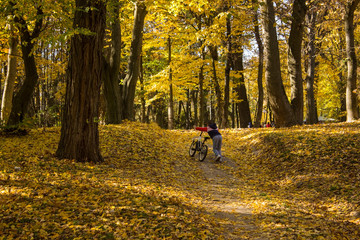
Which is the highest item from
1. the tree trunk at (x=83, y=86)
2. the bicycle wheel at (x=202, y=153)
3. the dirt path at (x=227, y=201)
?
the tree trunk at (x=83, y=86)

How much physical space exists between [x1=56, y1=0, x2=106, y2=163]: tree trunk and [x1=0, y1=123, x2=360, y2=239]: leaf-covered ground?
614 mm

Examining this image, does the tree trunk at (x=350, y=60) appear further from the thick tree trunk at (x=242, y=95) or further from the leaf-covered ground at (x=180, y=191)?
the thick tree trunk at (x=242, y=95)

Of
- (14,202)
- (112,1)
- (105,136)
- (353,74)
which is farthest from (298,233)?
(353,74)

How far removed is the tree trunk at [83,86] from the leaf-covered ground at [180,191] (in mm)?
614

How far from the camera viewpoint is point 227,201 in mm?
7055

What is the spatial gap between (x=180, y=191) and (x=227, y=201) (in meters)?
1.22

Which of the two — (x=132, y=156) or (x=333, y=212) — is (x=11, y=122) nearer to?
(x=132, y=156)

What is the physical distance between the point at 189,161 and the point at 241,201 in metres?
4.73

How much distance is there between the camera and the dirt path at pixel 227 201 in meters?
5.24

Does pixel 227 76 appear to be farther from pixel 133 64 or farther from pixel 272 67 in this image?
pixel 133 64

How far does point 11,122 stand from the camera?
461 inches

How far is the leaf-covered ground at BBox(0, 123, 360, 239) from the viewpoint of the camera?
15.3 ft

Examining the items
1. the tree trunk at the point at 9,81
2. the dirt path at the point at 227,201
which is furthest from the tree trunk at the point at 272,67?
the tree trunk at the point at 9,81

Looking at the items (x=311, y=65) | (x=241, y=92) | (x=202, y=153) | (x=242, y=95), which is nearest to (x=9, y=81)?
(x=202, y=153)
